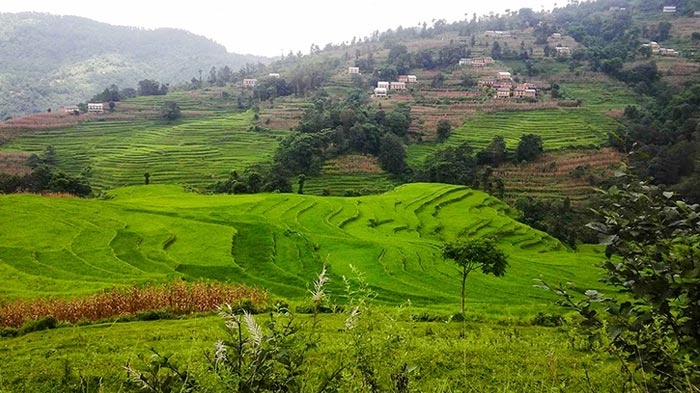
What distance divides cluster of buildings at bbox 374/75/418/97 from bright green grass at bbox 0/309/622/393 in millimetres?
69789

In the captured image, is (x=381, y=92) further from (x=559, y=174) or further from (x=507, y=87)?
(x=559, y=174)

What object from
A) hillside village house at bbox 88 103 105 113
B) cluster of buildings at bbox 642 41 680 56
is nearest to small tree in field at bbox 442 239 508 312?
hillside village house at bbox 88 103 105 113

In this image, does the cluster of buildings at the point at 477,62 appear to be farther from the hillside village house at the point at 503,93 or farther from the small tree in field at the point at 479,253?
the small tree in field at the point at 479,253

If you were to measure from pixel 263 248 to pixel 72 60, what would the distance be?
514 feet

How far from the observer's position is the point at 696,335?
90.4 inches

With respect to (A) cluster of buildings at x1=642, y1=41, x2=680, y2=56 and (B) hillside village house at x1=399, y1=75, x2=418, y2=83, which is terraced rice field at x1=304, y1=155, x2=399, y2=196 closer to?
(B) hillside village house at x1=399, y1=75, x2=418, y2=83

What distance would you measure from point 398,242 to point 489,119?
43.7 m

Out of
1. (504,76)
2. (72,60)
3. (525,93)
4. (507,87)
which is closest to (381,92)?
(507,87)

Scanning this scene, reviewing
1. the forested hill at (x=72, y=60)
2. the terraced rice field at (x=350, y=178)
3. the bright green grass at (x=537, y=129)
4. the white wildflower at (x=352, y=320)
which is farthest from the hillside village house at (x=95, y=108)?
the white wildflower at (x=352, y=320)

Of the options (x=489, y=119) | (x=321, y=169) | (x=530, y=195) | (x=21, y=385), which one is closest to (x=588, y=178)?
(x=530, y=195)

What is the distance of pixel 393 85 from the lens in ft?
267

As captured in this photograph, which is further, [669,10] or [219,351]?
[669,10]

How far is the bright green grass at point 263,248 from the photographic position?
16.5 meters

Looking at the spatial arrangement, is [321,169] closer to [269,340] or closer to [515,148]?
[515,148]
